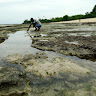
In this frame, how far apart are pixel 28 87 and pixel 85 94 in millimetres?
1244

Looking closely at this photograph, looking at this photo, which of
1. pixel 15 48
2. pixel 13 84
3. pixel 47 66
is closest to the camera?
pixel 13 84

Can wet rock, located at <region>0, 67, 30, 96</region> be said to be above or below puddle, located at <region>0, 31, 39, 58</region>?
below

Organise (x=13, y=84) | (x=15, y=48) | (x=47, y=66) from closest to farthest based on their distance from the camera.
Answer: (x=13, y=84)
(x=47, y=66)
(x=15, y=48)

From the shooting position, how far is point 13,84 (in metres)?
2.88

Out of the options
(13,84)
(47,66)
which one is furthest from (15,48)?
(13,84)

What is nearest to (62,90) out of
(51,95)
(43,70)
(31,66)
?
(51,95)

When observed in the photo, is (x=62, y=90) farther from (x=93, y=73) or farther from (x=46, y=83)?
(x=93, y=73)

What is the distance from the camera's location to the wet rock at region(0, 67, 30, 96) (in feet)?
8.55

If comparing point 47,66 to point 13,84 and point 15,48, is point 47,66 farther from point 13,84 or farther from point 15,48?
point 15,48

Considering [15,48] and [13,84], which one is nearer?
[13,84]

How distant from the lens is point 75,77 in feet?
10.6

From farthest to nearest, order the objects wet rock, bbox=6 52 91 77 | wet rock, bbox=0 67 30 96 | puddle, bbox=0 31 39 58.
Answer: puddle, bbox=0 31 39 58, wet rock, bbox=6 52 91 77, wet rock, bbox=0 67 30 96

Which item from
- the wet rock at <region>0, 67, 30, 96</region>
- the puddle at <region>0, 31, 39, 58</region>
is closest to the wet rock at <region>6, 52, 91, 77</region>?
the wet rock at <region>0, 67, 30, 96</region>

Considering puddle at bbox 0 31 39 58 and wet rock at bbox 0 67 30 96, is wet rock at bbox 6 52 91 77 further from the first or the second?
puddle at bbox 0 31 39 58
